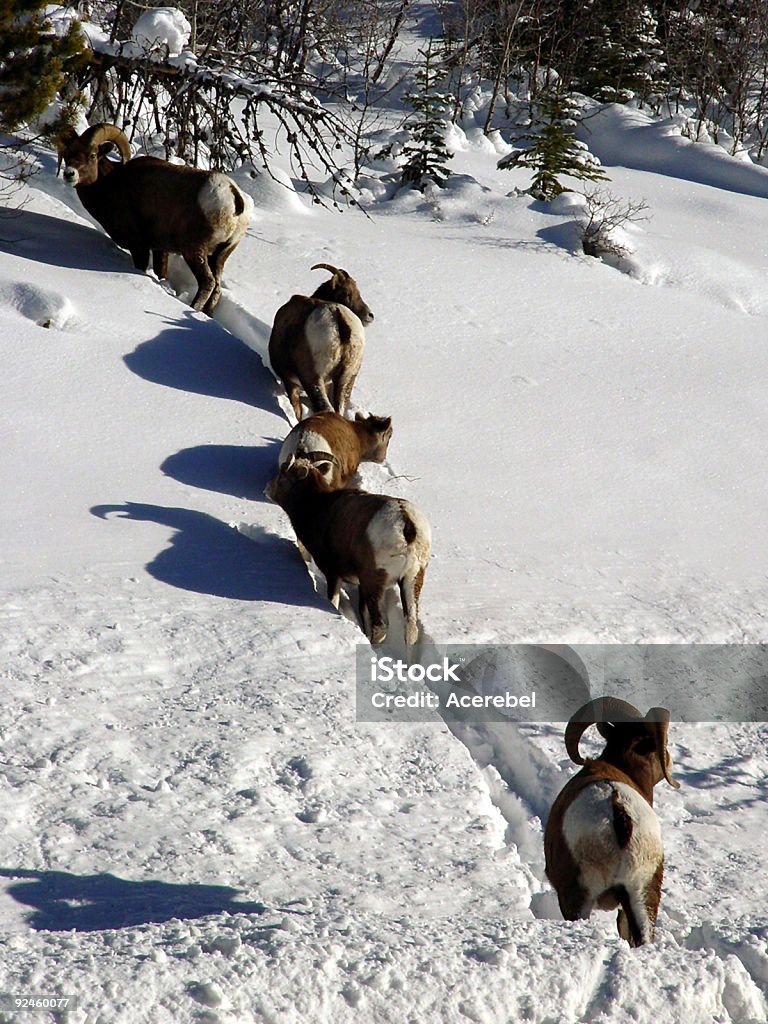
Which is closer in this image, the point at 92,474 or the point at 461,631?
the point at 461,631

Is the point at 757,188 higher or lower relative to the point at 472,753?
higher

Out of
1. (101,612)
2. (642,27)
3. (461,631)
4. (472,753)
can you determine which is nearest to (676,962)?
(472,753)

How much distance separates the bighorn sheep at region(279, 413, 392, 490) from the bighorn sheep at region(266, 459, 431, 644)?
0.38 m

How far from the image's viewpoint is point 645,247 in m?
13.3

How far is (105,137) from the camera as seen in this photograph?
1080cm

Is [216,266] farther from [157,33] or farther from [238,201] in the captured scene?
[157,33]

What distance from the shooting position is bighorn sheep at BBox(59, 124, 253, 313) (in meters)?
10.1

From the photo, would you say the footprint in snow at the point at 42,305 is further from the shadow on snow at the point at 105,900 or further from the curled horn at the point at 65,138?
the shadow on snow at the point at 105,900

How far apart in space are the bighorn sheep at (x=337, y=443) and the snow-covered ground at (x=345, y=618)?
1.06ft

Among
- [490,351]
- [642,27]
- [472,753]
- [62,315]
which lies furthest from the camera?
[642,27]

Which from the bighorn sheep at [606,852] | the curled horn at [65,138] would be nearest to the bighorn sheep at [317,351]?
the curled horn at [65,138]

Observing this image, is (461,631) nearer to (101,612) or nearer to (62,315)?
(101,612)

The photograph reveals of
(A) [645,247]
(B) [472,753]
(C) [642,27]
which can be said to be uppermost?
(C) [642,27]

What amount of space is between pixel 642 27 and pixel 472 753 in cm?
2151
